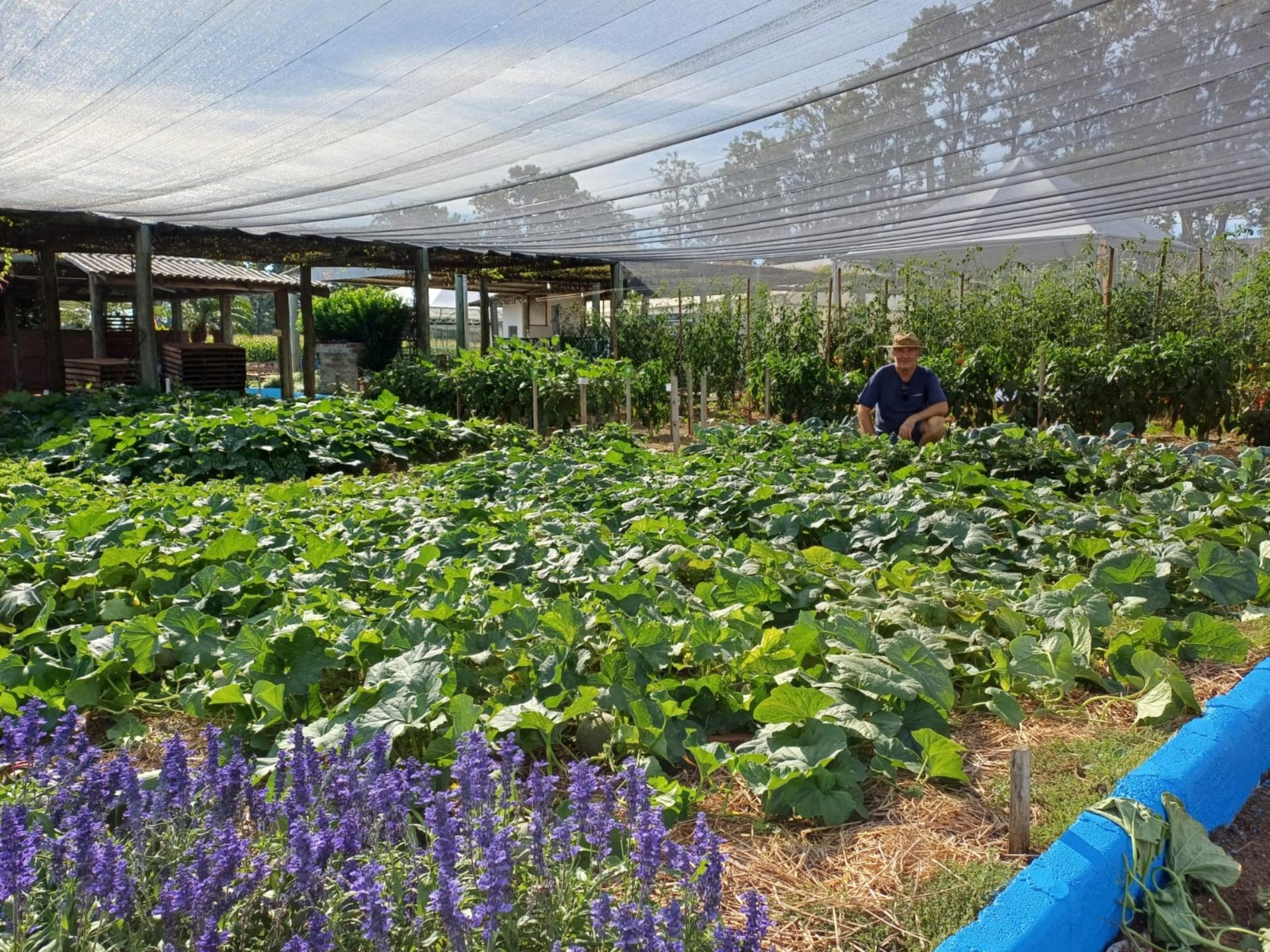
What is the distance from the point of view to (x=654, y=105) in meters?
5.59

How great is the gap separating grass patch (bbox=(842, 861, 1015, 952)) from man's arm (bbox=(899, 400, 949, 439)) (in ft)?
17.1

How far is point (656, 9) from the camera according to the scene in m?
4.34

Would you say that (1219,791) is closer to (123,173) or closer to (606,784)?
(606,784)

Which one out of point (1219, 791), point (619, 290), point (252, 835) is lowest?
point (1219, 791)

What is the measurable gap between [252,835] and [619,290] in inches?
547

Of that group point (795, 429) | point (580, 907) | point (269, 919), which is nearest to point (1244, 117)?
point (795, 429)

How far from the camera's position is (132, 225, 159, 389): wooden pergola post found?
12.0m


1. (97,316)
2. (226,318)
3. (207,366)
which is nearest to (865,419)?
(207,366)

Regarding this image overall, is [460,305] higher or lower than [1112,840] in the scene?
higher

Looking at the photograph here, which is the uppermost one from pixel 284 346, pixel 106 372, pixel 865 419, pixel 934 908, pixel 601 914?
pixel 284 346

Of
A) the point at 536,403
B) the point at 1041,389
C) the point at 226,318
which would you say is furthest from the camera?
the point at 226,318

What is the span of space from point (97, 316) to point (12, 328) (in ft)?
7.22

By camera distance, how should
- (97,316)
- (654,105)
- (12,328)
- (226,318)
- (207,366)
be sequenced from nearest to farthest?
(654,105) → (207,366) → (12,328) → (97,316) → (226,318)

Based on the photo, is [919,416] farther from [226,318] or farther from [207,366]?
[226,318]
